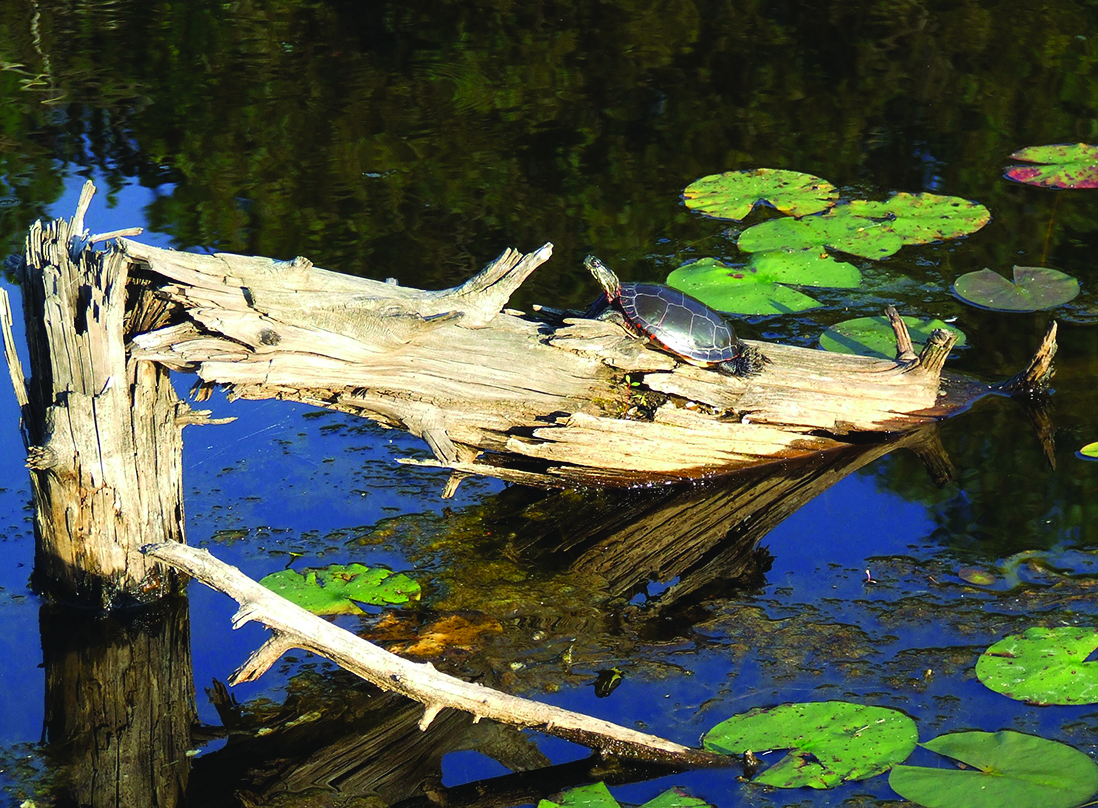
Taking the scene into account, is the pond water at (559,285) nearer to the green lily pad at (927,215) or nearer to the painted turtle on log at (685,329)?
the green lily pad at (927,215)

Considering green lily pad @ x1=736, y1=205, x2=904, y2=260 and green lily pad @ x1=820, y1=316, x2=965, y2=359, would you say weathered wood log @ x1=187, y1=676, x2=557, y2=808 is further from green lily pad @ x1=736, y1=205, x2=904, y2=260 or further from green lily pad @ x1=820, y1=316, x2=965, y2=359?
green lily pad @ x1=736, y1=205, x2=904, y2=260

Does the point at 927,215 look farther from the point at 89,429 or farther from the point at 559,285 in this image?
the point at 89,429

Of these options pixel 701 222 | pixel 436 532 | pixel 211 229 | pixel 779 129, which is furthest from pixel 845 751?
pixel 779 129

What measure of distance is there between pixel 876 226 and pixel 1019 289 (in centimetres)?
87

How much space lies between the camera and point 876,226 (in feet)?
19.8

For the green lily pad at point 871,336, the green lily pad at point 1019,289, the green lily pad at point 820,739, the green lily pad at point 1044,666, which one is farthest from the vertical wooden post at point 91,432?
the green lily pad at point 1019,289

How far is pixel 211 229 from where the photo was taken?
650 cm

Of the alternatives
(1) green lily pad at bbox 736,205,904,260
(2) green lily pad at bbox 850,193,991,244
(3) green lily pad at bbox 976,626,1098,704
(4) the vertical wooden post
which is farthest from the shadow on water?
(2) green lily pad at bbox 850,193,991,244

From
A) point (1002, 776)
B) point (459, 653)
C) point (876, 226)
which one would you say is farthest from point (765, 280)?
point (1002, 776)

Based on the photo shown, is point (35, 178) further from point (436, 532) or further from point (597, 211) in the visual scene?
point (436, 532)

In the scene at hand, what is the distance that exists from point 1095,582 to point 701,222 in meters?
3.36

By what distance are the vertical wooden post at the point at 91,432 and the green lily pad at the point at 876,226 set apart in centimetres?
345

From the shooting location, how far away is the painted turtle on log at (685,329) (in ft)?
13.8

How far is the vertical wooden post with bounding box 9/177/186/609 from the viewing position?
3.45 m
